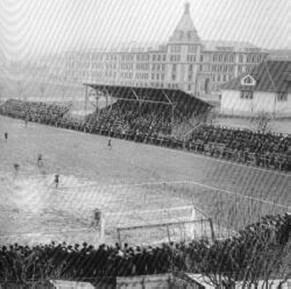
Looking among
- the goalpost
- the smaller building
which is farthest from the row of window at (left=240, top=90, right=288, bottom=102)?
the goalpost

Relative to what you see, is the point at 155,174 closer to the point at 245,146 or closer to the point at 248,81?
the point at 245,146

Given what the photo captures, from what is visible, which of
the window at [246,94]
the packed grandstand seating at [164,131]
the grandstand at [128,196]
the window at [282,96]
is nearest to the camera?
the grandstand at [128,196]

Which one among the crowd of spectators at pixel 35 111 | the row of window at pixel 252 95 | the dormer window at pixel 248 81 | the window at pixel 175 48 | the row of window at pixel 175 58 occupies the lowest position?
the crowd of spectators at pixel 35 111

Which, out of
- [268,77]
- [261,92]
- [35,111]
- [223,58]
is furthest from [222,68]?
[35,111]

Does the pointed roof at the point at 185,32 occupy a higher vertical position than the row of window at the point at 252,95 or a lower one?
higher

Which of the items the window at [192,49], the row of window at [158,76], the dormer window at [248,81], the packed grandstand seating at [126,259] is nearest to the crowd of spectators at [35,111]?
the row of window at [158,76]

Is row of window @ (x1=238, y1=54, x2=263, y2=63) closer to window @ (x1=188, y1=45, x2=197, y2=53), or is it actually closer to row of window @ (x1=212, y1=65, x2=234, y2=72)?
row of window @ (x1=212, y1=65, x2=234, y2=72)

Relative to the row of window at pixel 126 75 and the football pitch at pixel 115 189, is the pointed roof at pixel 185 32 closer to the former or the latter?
the row of window at pixel 126 75
